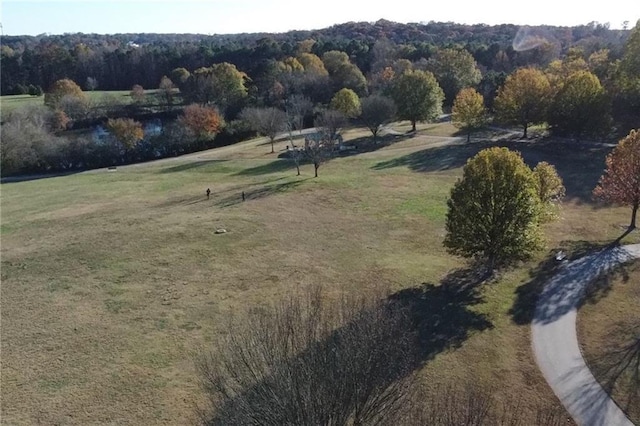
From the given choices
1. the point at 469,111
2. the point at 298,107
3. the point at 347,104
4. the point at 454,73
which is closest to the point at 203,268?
the point at 469,111

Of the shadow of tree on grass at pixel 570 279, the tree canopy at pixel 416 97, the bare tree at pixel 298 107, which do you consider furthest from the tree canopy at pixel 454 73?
the shadow of tree on grass at pixel 570 279

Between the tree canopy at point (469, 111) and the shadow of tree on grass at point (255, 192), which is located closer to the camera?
the shadow of tree on grass at point (255, 192)

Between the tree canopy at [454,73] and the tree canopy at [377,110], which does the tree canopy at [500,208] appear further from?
the tree canopy at [454,73]

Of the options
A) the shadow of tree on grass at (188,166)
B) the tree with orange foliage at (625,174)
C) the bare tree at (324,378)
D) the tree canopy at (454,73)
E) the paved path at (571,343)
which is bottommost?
the paved path at (571,343)

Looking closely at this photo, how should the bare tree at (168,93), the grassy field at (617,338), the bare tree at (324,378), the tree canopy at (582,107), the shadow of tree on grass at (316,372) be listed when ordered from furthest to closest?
the bare tree at (168,93), the tree canopy at (582,107), the grassy field at (617,338), the shadow of tree on grass at (316,372), the bare tree at (324,378)

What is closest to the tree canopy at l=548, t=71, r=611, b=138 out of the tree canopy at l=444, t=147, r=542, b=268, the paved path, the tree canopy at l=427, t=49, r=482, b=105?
the paved path

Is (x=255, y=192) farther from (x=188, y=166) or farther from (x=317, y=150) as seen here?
(x=188, y=166)

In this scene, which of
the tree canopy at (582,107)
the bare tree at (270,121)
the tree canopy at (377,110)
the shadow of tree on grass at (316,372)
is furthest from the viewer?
the bare tree at (270,121)

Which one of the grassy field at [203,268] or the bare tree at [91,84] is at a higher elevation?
the bare tree at [91,84]
